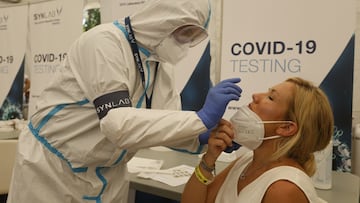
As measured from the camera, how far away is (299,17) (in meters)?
2.31

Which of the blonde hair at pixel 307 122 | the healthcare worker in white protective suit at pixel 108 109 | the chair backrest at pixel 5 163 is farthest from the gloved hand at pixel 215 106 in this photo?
the chair backrest at pixel 5 163

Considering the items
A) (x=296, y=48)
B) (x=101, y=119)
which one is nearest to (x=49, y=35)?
(x=296, y=48)

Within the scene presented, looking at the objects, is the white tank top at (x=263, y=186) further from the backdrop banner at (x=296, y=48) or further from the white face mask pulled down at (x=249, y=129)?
the backdrop banner at (x=296, y=48)

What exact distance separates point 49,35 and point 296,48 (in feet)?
8.62

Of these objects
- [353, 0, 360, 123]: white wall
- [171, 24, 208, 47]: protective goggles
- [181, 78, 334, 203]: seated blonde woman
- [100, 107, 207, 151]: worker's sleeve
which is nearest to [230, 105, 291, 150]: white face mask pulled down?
[181, 78, 334, 203]: seated blonde woman

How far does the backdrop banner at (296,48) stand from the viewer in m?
2.19

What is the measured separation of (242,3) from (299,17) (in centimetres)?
43

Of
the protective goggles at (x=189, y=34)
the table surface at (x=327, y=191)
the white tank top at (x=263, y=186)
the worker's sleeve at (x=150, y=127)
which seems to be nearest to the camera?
the worker's sleeve at (x=150, y=127)

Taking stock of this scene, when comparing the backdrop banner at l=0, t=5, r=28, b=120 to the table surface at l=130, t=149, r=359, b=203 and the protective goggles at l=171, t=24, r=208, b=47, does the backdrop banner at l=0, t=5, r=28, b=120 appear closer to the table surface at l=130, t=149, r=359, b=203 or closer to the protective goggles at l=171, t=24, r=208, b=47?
the table surface at l=130, t=149, r=359, b=203

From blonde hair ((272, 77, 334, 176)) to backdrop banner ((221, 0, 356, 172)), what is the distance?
0.99 m

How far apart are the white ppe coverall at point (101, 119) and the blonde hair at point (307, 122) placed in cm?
38

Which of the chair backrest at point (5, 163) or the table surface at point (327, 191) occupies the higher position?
the table surface at point (327, 191)

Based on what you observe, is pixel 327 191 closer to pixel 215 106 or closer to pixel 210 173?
pixel 210 173

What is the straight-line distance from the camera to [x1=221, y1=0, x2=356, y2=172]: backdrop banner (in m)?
2.19
